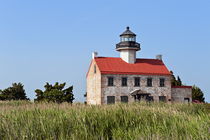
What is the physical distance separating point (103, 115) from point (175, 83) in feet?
119

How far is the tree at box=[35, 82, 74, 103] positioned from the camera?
35.6m

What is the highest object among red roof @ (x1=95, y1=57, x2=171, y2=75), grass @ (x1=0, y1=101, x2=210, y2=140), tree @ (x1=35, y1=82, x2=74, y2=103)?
red roof @ (x1=95, y1=57, x2=171, y2=75)

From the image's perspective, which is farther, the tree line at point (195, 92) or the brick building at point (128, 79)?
the tree line at point (195, 92)

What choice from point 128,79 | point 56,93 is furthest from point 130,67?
point 56,93

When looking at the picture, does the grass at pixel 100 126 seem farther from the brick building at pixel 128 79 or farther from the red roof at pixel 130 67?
the red roof at pixel 130 67

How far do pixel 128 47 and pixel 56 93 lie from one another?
10.6 meters

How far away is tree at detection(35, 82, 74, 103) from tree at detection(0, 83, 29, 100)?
3.12 metres

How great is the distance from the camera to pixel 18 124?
9.22 metres

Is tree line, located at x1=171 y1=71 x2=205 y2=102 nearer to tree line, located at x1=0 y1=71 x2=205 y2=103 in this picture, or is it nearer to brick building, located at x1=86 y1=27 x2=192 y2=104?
brick building, located at x1=86 y1=27 x2=192 y2=104

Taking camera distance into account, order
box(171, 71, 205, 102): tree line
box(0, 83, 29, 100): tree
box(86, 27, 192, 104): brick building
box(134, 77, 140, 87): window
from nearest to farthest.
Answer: box(86, 27, 192, 104): brick building
box(134, 77, 140, 87): window
box(0, 83, 29, 100): tree
box(171, 71, 205, 102): tree line

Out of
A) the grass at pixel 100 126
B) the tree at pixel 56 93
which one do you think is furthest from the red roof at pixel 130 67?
the grass at pixel 100 126

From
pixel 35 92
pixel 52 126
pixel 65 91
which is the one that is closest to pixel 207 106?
pixel 52 126

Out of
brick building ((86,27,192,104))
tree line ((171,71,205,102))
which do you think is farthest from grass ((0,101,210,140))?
tree line ((171,71,205,102))

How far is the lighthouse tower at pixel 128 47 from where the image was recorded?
126 ft
